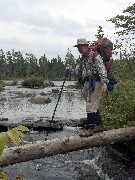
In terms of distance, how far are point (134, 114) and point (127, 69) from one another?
24.6ft

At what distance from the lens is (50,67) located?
472ft

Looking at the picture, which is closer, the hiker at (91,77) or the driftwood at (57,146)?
the driftwood at (57,146)

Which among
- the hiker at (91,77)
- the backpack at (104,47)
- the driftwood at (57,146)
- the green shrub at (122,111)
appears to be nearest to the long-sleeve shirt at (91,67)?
the hiker at (91,77)

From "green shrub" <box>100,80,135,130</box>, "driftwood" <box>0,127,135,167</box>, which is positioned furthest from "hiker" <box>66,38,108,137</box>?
"green shrub" <box>100,80,135,130</box>

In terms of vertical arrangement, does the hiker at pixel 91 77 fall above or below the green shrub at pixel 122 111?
above

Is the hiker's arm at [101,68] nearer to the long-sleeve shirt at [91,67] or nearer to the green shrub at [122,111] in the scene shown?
the long-sleeve shirt at [91,67]

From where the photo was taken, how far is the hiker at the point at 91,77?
8.77 m

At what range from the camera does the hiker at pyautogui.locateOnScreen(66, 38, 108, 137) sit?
877cm

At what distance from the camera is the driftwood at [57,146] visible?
658 cm

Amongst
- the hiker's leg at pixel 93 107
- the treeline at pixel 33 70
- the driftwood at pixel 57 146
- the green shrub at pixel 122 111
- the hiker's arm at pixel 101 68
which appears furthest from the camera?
the treeline at pixel 33 70

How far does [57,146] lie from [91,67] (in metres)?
2.77

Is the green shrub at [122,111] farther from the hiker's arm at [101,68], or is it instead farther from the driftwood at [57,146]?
the driftwood at [57,146]

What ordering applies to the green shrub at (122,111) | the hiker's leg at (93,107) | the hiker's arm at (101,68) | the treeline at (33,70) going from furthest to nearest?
the treeline at (33,70) < the green shrub at (122,111) < the hiker's leg at (93,107) < the hiker's arm at (101,68)

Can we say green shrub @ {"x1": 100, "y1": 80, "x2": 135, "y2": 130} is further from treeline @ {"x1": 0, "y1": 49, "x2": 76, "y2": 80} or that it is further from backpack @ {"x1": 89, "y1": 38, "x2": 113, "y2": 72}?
treeline @ {"x1": 0, "y1": 49, "x2": 76, "y2": 80}
